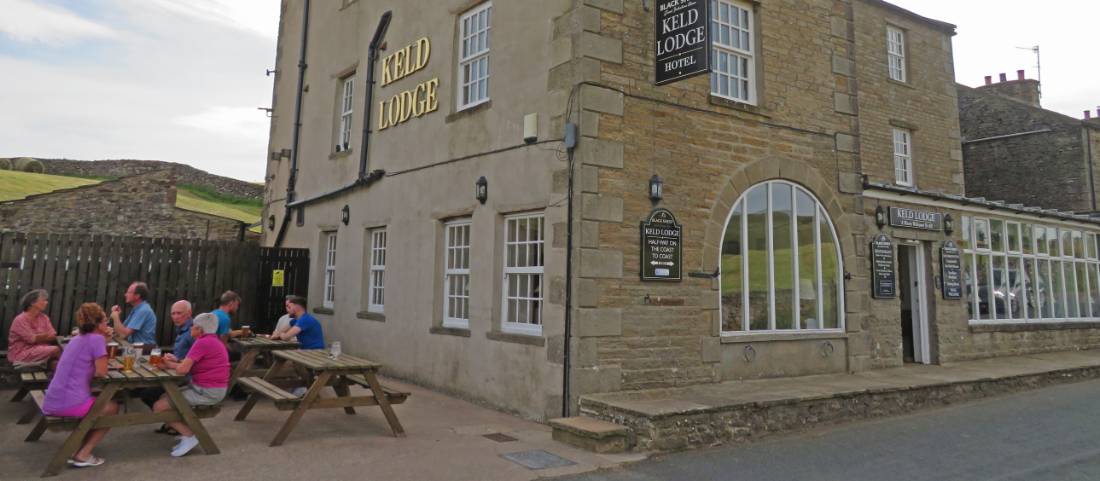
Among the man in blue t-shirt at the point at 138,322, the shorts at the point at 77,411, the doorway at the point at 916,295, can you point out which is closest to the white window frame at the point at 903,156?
the doorway at the point at 916,295

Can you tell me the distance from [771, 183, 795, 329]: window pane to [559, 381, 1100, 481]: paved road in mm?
1955

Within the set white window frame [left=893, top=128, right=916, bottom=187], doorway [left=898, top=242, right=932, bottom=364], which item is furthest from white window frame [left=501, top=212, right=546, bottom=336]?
white window frame [left=893, top=128, right=916, bottom=187]

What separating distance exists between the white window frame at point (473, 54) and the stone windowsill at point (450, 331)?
10.7 feet

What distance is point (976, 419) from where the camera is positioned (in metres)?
8.49

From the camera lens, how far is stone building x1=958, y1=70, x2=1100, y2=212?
64.4 feet

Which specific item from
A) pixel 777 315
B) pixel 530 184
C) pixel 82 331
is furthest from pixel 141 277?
pixel 777 315

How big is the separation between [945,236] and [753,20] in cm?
623

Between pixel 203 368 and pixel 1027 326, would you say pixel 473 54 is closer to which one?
pixel 203 368

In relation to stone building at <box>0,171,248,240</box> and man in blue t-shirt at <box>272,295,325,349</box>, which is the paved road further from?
stone building at <box>0,171,248,240</box>

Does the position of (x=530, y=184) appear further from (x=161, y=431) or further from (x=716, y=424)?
(x=161, y=431)

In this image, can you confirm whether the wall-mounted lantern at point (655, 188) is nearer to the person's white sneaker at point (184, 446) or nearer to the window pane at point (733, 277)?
the window pane at point (733, 277)

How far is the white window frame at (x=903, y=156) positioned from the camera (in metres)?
16.5

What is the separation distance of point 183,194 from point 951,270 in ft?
117

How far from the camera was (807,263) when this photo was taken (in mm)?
10016
